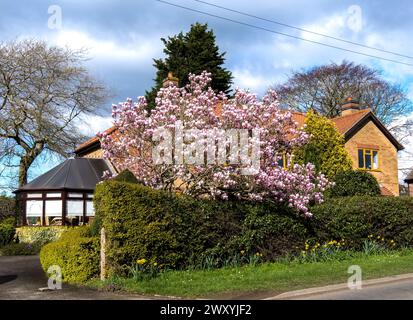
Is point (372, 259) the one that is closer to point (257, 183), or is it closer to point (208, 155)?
point (257, 183)

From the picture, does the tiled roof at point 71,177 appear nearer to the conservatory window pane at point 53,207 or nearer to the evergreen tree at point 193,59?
the conservatory window pane at point 53,207

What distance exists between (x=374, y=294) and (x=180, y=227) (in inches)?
207

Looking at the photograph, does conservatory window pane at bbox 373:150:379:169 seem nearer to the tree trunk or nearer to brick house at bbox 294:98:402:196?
brick house at bbox 294:98:402:196

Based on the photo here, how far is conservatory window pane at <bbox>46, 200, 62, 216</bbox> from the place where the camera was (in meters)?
25.2

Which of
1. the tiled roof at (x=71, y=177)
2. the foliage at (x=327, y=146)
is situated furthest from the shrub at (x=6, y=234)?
the foliage at (x=327, y=146)

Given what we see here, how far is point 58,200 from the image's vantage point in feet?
82.9

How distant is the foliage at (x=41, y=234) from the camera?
23734 mm

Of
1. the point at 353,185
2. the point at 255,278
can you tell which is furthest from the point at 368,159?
the point at 255,278

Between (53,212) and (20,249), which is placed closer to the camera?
(20,249)

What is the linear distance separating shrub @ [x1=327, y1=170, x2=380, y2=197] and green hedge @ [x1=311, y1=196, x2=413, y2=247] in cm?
314

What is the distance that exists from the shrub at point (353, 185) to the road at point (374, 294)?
1002cm

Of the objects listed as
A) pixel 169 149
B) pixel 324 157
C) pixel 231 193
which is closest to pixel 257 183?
pixel 231 193

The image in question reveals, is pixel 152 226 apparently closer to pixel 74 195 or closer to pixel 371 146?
pixel 74 195

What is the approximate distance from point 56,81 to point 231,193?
19975mm
